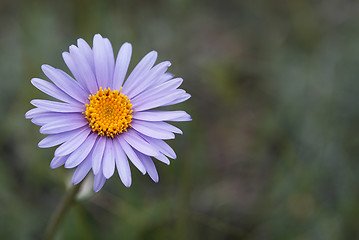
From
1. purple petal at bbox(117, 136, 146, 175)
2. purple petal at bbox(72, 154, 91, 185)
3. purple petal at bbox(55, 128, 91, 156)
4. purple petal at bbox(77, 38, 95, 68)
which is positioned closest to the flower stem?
purple petal at bbox(72, 154, 91, 185)

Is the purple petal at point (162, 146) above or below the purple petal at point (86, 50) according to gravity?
below

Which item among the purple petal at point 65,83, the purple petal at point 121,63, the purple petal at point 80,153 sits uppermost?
the purple petal at point 121,63

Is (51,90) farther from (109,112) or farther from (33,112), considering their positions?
(109,112)

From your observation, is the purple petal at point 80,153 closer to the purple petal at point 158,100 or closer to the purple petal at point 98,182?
the purple petal at point 98,182

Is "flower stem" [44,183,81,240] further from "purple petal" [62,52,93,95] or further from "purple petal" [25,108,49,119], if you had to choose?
"purple petal" [62,52,93,95]

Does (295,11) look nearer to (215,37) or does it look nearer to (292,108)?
(215,37)

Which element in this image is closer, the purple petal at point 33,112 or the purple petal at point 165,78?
the purple petal at point 33,112

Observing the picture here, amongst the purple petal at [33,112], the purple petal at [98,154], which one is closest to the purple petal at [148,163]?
the purple petal at [98,154]

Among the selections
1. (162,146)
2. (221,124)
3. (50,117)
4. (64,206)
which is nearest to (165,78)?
(162,146)
